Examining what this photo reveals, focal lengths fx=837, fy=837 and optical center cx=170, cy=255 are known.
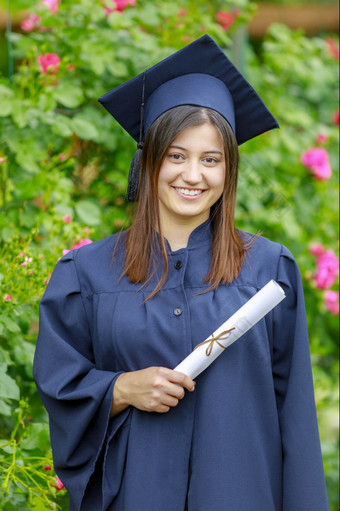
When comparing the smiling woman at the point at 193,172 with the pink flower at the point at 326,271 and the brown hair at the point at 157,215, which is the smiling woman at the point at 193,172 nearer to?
the brown hair at the point at 157,215

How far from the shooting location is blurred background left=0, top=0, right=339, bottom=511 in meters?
2.48

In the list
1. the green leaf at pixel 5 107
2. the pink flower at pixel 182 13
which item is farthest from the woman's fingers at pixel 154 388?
the pink flower at pixel 182 13

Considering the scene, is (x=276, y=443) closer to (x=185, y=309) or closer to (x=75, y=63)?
(x=185, y=309)

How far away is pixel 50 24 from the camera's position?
10.2ft

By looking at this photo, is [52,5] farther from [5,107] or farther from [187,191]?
[187,191]

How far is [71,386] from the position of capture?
212 centimetres

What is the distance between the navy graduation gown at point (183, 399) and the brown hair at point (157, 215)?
3cm

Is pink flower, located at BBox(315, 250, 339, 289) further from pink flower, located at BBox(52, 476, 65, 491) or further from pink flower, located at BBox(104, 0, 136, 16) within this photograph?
pink flower, located at BBox(52, 476, 65, 491)

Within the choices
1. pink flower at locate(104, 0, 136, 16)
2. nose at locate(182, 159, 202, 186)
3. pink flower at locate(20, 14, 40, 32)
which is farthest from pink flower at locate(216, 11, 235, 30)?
nose at locate(182, 159, 202, 186)

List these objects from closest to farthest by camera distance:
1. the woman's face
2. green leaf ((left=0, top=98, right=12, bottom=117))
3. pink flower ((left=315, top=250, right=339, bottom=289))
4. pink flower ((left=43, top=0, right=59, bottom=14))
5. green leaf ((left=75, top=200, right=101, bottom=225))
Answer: the woman's face, green leaf ((left=0, top=98, right=12, bottom=117)), green leaf ((left=75, top=200, right=101, bottom=225)), pink flower ((left=43, top=0, right=59, bottom=14)), pink flower ((left=315, top=250, right=339, bottom=289))

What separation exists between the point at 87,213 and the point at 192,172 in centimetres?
95

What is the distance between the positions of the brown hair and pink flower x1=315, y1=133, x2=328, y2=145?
220 centimetres

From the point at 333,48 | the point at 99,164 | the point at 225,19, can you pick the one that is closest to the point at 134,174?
the point at 99,164

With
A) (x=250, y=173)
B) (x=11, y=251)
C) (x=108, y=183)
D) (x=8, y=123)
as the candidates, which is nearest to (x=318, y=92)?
(x=250, y=173)
